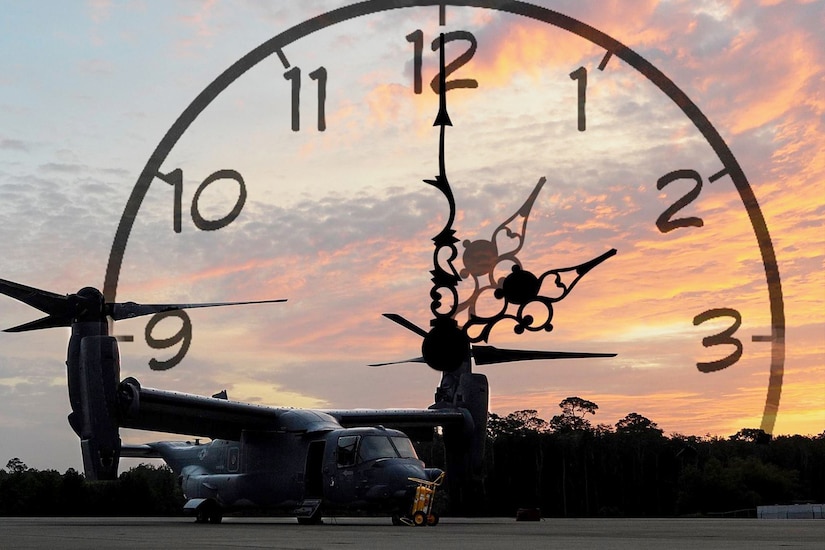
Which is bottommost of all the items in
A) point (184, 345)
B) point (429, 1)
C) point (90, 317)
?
point (184, 345)

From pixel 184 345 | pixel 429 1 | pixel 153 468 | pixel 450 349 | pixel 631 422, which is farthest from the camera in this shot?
pixel 631 422

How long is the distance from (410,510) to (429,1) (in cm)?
1313

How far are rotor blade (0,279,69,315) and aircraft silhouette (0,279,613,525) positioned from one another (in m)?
0.03

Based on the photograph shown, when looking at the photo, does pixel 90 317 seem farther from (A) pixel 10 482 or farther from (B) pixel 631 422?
(B) pixel 631 422

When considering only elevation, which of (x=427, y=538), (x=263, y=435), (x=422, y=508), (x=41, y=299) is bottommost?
(x=427, y=538)

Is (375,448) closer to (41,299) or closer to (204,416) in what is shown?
(204,416)

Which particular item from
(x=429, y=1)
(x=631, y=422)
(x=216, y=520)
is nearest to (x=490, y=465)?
(x=631, y=422)

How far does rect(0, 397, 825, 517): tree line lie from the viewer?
71.3 meters

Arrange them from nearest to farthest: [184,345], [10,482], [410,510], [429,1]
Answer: [429,1] → [184,345] → [410,510] → [10,482]


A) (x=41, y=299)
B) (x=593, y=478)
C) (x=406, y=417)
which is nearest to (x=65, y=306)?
(x=41, y=299)

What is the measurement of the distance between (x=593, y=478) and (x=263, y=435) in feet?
209

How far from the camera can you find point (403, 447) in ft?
95.3

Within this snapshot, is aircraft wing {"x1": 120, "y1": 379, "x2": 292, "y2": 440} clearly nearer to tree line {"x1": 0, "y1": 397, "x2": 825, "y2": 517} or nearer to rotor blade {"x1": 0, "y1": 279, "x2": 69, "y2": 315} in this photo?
rotor blade {"x1": 0, "y1": 279, "x2": 69, "y2": 315}

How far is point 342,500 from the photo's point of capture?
28891 mm
